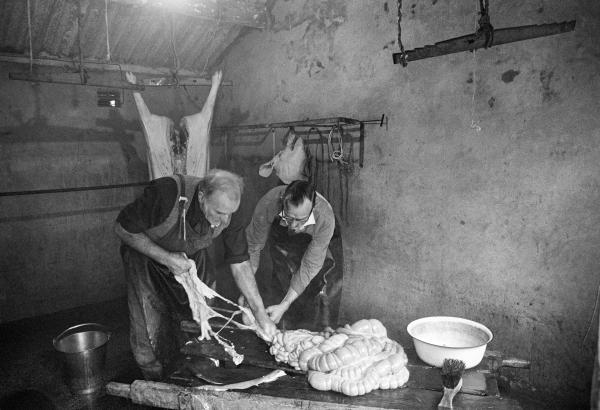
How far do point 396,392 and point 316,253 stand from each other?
1.61 meters

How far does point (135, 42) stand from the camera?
5.85 m

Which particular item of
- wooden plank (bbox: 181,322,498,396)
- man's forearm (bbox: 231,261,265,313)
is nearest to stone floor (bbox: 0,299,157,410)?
wooden plank (bbox: 181,322,498,396)

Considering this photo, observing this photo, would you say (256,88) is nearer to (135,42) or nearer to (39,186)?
(135,42)

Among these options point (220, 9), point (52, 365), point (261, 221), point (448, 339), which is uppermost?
point (220, 9)

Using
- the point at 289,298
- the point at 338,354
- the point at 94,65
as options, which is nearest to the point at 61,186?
the point at 94,65

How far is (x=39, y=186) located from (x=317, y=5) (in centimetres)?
452

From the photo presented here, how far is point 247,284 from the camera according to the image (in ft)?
11.9

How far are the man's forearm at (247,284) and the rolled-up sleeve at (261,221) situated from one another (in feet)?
1.94

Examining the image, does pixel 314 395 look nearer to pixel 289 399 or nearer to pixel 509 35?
pixel 289 399

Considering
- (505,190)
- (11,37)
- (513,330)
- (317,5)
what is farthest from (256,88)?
(513,330)

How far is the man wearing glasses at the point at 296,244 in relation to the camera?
144 inches

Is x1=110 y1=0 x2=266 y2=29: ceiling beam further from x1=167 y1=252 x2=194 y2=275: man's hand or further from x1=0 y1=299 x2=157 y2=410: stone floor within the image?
x1=0 y1=299 x2=157 y2=410: stone floor

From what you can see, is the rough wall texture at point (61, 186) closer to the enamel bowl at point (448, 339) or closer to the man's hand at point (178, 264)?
the man's hand at point (178, 264)

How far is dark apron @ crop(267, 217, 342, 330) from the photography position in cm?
454
